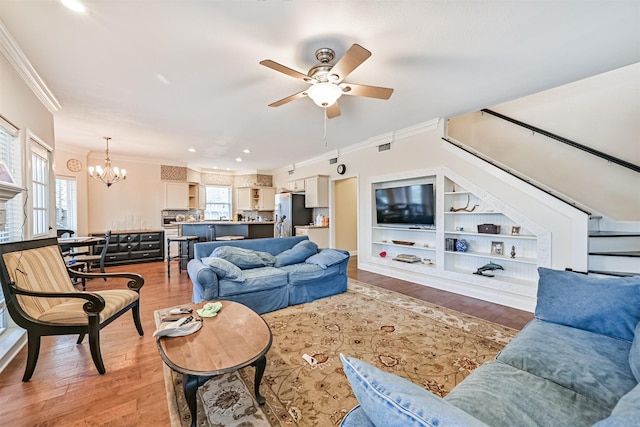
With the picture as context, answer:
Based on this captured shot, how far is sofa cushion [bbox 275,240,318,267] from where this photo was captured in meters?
3.77

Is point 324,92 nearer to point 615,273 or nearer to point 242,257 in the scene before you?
point 242,257

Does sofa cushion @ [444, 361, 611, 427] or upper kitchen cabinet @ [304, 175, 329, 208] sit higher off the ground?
upper kitchen cabinet @ [304, 175, 329, 208]

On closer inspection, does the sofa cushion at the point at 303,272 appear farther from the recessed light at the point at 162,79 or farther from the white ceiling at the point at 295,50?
the recessed light at the point at 162,79

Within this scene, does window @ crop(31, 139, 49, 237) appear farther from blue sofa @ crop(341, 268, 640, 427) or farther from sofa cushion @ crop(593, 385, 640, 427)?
sofa cushion @ crop(593, 385, 640, 427)

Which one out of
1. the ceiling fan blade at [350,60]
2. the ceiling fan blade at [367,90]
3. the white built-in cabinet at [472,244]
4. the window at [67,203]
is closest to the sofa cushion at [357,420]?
the ceiling fan blade at [350,60]

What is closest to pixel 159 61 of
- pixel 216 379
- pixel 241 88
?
pixel 241 88

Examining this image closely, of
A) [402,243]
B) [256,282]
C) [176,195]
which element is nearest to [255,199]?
[176,195]

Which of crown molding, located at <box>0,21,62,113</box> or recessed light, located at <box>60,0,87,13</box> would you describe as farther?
crown molding, located at <box>0,21,62,113</box>

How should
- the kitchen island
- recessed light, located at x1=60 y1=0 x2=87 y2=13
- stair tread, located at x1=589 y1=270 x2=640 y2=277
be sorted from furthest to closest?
the kitchen island, stair tread, located at x1=589 y1=270 x2=640 y2=277, recessed light, located at x1=60 y1=0 x2=87 y2=13

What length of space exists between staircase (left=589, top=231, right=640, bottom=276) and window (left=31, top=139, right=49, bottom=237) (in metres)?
6.31

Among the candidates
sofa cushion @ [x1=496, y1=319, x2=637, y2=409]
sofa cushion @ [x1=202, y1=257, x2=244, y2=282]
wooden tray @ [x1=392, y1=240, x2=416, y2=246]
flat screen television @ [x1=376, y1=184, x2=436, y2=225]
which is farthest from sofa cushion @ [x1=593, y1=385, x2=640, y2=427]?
wooden tray @ [x1=392, y1=240, x2=416, y2=246]

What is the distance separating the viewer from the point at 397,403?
61 cm

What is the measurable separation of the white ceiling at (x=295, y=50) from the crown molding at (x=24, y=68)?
0.06 meters

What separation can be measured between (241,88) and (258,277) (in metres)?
2.24
